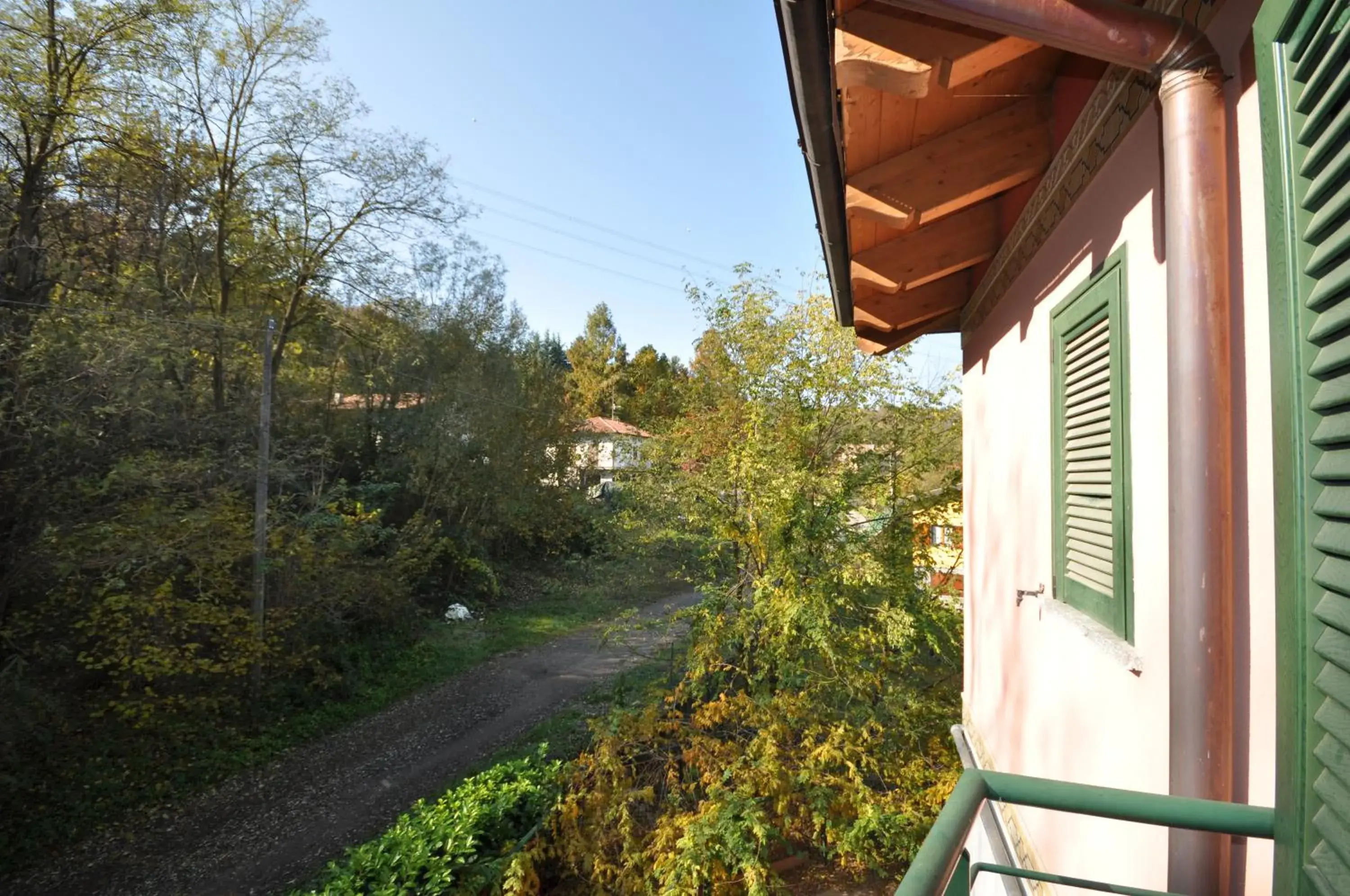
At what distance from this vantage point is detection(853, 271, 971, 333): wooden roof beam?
13.4 feet

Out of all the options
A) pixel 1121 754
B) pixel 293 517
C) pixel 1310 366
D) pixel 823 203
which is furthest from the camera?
pixel 293 517

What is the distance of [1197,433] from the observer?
1.25m

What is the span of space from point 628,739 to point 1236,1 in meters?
6.27

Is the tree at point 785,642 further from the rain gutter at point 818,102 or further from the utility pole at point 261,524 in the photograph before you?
the utility pole at point 261,524

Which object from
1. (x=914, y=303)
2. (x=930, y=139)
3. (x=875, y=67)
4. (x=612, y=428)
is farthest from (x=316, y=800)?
(x=612, y=428)

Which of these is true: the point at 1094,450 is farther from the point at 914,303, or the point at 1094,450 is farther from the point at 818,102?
the point at 914,303

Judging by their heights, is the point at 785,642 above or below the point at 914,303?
below

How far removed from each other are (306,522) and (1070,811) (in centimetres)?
1165

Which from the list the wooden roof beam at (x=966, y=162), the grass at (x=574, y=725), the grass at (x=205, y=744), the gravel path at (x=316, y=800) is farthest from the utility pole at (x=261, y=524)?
the wooden roof beam at (x=966, y=162)

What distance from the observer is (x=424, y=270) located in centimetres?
1530

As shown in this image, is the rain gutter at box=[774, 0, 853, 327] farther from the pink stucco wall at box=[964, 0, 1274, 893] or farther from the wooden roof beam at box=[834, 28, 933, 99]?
the pink stucco wall at box=[964, 0, 1274, 893]

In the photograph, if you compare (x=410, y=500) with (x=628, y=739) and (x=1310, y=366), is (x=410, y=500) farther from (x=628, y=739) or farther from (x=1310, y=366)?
(x=1310, y=366)

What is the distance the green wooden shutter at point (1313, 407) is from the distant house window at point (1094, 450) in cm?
72

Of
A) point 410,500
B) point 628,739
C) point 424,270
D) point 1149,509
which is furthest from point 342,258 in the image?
point 1149,509
